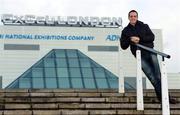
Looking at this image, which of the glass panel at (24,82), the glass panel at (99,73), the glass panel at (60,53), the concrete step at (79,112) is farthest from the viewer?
the glass panel at (60,53)

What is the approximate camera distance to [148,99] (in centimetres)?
862

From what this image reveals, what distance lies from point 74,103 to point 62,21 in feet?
122

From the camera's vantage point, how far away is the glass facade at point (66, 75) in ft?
114

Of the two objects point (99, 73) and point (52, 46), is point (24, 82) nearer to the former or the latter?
point (99, 73)

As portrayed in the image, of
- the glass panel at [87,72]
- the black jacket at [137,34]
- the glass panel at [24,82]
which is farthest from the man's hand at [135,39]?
the glass panel at [87,72]

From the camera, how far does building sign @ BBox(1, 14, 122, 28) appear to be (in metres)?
44.4

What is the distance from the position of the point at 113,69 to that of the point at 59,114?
36.5 meters

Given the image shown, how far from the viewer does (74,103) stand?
26.6ft

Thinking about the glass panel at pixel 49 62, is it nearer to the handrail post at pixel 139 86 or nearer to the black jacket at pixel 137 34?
the black jacket at pixel 137 34

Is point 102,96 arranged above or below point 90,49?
below

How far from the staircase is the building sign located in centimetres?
3596

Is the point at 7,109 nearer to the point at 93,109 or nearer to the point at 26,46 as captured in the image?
the point at 93,109

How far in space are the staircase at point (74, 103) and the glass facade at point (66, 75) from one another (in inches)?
969

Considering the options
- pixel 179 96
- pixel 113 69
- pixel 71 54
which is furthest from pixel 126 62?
pixel 179 96
